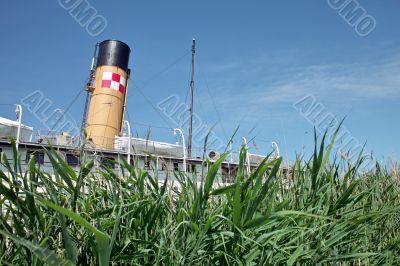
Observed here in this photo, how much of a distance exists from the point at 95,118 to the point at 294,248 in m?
9.84

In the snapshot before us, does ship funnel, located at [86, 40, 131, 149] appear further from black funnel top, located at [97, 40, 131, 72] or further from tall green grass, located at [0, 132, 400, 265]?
tall green grass, located at [0, 132, 400, 265]

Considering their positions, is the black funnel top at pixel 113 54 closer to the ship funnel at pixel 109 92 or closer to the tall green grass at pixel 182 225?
the ship funnel at pixel 109 92

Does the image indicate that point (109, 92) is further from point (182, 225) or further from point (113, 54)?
point (182, 225)

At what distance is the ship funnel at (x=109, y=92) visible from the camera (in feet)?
33.3

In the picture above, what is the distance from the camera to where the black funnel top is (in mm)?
10969

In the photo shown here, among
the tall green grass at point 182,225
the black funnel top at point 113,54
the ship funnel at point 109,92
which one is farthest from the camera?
the black funnel top at point 113,54

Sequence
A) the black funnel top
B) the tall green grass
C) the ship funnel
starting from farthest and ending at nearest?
1. the black funnel top
2. the ship funnel
3. the tall green grass

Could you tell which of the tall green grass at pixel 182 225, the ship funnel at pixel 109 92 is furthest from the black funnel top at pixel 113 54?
the tall green grass at pixel 182 225

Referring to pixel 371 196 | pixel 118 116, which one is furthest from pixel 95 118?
pixel 371 196

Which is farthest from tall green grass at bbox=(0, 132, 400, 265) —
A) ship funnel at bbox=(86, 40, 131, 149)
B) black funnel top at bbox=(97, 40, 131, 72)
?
black funnel top at bbox=(97, 40, 131, 72)

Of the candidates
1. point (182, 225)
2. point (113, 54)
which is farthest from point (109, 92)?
point (182, 225)

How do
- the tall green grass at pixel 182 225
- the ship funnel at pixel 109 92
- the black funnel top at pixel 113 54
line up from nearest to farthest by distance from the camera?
1. the tall green grass at pixel 182 225
2. the ship funnel at pixel 109 92
3. the black funnel top at pixel 113 54

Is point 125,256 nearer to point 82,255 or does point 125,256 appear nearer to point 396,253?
point 82,255

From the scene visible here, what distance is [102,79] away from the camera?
10.7 meters
